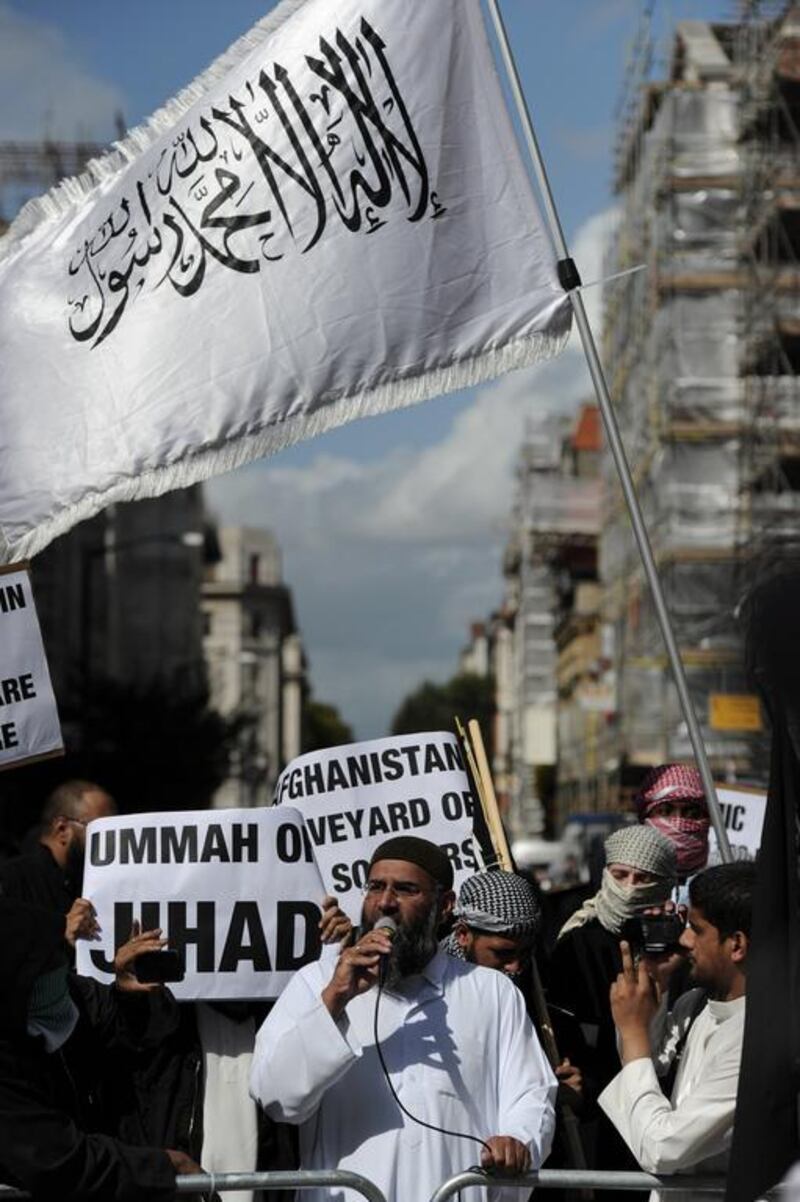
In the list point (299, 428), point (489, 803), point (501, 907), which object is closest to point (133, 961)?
point (501, 907)

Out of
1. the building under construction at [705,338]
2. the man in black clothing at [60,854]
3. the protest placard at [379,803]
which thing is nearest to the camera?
the protest placard at [379,803]

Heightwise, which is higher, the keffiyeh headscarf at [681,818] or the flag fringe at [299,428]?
the flag fringe at [299,428]

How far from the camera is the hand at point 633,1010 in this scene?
516 centimetres

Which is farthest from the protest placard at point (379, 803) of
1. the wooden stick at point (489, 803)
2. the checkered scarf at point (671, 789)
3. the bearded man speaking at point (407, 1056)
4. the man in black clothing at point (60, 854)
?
the bearded man speaking at point (407, 1056)

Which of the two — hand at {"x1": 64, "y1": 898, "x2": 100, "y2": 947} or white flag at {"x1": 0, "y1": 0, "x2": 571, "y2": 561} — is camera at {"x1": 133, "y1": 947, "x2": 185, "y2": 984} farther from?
white flag at {"x1": 0, "y1": 0, "x2": 571, "y2": 561}

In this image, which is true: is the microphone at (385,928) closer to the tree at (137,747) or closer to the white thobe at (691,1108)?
the white thobe at (691,1108)

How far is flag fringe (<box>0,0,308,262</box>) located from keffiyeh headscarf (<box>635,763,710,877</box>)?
101 inches

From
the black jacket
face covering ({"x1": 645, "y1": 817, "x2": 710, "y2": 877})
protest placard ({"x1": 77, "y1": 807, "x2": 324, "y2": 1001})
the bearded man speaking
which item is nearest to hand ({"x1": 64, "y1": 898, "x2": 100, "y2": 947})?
protest placard ({"x1": 77, "y1": 807, "x2": 324, "y2": 1001})

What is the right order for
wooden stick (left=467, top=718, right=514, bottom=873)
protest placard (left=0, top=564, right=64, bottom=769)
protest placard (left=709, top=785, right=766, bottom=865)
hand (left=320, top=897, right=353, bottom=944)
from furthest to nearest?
protest placard (left=709, top=785, right=766, bottom=865), protest placard (left=0, top=564, right=64, bottom=769), wooden stick (left=467, top=718, right=514, bottom=873), hand (left=320, top=897, right=353, bottom=944)

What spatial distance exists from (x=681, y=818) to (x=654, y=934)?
5.75 ft

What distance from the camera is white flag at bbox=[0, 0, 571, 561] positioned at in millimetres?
7219

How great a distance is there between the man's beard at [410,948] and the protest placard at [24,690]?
260 centimetres

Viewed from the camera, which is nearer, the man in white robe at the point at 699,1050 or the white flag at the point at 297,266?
the man in white robe at the point at 699,1050

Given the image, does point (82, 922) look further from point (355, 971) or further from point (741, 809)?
point (741, 809)
